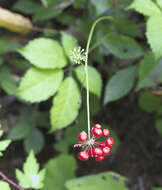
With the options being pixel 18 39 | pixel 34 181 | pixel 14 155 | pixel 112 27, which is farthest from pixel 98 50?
pixel 14 155

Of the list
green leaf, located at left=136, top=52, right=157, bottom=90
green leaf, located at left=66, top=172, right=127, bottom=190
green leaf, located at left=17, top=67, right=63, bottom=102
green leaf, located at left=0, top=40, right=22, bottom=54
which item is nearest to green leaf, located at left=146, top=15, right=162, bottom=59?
green leaf, located at left=136, top=52, right=157, bottom=90

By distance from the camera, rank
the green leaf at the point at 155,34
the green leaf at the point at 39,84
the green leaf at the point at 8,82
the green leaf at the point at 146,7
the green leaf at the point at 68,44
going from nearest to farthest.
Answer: the green leaf at the point at 155,34 < the green leaf at the point at 146,7 < the green leaf at the point at 39,84 < the green leaf at the point at 68,44 < the green leaf at the point at 8,82

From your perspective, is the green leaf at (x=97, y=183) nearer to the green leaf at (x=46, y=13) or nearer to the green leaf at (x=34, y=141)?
the green leaf at (x=34, y=141)

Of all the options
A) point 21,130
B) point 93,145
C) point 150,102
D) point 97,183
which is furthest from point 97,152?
point 21,130

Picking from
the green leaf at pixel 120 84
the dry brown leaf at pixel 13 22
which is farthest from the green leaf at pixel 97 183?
the dry brown leaf at pixel 13 22

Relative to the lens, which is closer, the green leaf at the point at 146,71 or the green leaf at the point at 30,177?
the green leaf at the point at 30,177

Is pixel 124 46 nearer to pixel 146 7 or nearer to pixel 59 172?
pixel 146 7

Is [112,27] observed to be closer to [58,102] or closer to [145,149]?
[58,102]
